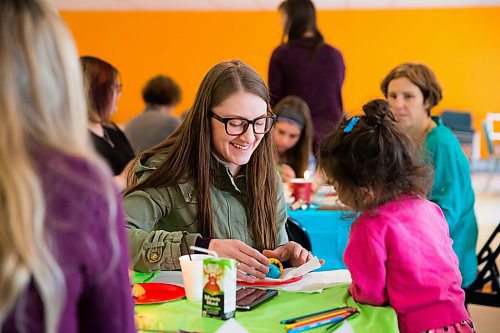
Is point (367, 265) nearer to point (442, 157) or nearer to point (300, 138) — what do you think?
point (442, 157)

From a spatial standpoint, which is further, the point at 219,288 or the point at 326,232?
the point at 326,232

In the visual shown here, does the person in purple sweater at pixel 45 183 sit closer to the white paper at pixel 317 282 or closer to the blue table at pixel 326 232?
the white paper at pixel 317 282

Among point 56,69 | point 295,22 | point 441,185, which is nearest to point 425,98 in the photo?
point 441,185

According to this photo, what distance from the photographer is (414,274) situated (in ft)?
5.54

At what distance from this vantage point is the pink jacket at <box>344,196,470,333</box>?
5.49ft

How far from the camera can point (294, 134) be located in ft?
13.5

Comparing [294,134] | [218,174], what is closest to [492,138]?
[294,134]

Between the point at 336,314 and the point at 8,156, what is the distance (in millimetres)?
918

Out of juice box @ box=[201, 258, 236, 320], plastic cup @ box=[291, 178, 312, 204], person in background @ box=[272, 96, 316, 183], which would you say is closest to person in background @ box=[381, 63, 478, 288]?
plastic cup @ box=[291, 178, 312, 204]

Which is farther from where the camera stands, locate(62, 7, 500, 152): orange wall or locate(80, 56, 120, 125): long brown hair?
locate(62, 7, 500, 152): orange wall

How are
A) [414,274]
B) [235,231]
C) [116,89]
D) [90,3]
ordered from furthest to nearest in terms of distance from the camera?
1. [90,3]
2. [116,89]
3. [235,231]
4. [414,274]

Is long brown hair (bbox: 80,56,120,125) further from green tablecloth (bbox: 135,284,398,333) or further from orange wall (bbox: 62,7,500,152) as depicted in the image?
orange wall (bbox: 62,7,500,152)

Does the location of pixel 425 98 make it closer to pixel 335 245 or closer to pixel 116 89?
pixel 335 245

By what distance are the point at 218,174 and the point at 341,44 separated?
30.2ft
